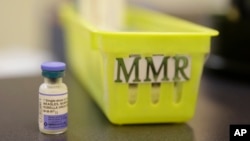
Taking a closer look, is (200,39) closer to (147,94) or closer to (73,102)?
(147,94)

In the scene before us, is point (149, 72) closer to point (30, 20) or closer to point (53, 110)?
point (53, 110)

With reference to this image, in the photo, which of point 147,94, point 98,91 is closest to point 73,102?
point 98,91

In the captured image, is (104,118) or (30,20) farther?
(30,20)

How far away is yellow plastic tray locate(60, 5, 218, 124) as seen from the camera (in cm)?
60

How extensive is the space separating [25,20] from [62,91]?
1.33 m

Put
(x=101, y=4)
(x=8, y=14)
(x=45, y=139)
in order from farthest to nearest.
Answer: (x=8, y=14), (x=101, y=4), (x=45, y=139)

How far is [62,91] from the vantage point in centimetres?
58

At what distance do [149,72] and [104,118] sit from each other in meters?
0.12

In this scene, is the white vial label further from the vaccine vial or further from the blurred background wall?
the blurred background wall

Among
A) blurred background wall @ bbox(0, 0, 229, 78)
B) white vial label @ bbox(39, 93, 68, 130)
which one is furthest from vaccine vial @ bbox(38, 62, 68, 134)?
blurred background wall @ bbox(0, 0, 229, 78)

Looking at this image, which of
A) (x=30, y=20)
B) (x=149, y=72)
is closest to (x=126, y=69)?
(x=149, y=72)

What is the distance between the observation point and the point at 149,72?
0.62 meters

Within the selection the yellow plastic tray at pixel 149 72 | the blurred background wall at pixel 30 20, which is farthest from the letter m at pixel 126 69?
the blurred background wall at pixel 30 20

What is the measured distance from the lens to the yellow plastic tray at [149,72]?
60cm
